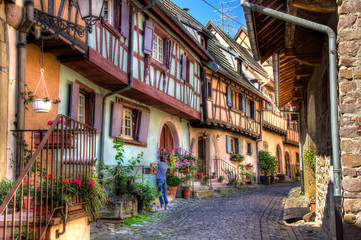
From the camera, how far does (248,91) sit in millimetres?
20969

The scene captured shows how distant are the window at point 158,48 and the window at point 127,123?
6.25 feet

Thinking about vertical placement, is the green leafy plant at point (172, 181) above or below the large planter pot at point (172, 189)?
above

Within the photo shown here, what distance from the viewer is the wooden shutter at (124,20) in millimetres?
9461

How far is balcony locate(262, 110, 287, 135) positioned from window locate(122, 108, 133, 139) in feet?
43.2

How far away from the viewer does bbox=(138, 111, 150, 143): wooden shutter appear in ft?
37.8

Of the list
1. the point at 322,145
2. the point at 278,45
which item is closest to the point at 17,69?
the point at 278,45

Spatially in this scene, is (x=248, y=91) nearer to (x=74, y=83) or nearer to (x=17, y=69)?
(x=74, y=83)

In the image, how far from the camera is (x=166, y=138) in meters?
14.4

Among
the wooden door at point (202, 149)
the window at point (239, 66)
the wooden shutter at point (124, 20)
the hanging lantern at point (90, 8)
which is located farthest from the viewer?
the window at point (239, 66)

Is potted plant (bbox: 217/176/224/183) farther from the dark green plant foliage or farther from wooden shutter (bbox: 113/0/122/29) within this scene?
wooden shutter (bbox: 113/0/122/29)

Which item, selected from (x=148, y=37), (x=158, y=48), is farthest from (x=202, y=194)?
(x=148, y=37)

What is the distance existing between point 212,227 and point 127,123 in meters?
4.95

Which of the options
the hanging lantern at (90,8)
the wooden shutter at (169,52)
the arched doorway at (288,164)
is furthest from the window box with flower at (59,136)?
the arched doorway at (288,164)

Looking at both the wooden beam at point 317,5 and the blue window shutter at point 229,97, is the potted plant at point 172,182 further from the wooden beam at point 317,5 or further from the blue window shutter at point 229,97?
the wooden beam at point 317,5
